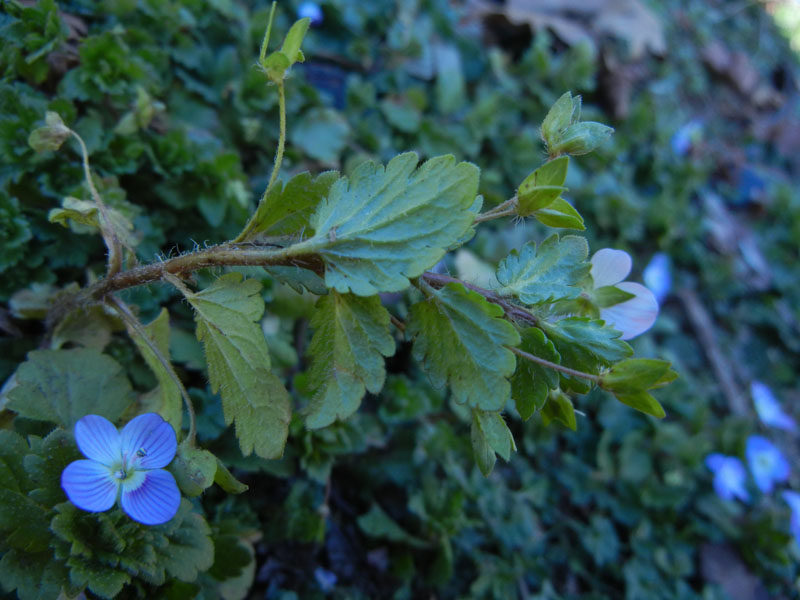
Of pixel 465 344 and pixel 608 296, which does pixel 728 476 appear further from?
pixel 465 344

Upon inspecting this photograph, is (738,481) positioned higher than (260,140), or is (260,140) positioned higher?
(260,140)

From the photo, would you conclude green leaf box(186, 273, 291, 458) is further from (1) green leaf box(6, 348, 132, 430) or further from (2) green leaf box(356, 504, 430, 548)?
(2) green leaf box(356, 504, 430, 548)

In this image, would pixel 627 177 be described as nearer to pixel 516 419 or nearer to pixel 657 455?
pixel 657 455

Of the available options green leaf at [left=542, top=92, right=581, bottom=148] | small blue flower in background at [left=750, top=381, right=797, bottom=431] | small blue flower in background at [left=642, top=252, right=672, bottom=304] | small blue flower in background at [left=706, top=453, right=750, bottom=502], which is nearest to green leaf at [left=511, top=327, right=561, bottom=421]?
green leaf at [left=542, top=92, right=581, bottom=148]

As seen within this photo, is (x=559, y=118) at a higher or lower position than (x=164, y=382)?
higher

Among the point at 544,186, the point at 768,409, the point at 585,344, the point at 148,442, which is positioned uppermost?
the point at 544,186

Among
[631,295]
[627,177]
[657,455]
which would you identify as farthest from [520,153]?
[631,295]

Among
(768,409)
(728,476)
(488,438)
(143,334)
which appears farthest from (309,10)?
(768,409)

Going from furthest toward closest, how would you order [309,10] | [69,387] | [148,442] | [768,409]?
[768,409] → [309,10] → [69,387] → [148,442]
